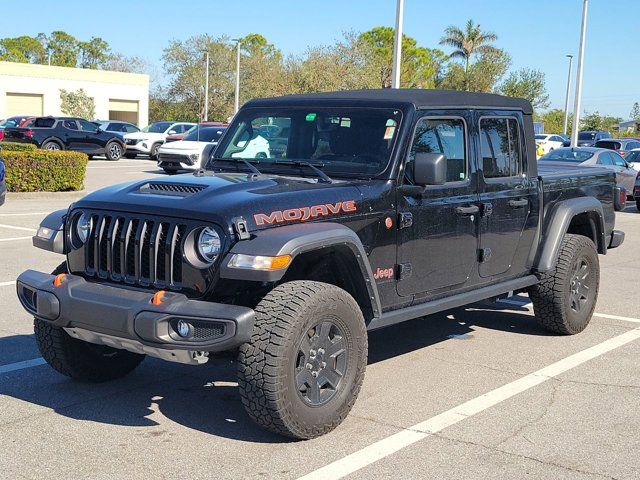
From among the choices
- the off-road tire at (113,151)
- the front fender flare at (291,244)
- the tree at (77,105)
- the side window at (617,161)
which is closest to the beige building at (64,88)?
the tree at (77,105)

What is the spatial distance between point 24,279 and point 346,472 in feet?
7.27

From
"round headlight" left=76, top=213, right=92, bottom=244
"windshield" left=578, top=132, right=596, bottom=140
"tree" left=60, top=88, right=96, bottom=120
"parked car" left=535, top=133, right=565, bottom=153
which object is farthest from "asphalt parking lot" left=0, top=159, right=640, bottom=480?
"tree" left=60, top=88, right=96, bottom=120

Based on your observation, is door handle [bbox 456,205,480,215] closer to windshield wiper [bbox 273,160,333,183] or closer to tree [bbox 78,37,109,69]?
windshield wiper [bbox 273,160,333,183]

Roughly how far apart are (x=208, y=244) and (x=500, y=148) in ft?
9.40

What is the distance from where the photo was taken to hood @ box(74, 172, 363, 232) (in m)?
4.69

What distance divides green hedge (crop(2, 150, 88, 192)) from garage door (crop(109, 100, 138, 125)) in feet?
154

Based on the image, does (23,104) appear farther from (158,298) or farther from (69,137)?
(158,298)

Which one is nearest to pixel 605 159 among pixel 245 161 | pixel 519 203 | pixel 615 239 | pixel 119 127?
pixel 615 239

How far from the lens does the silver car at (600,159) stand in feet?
67.6

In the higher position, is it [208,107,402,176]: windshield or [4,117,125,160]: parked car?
[208,107,402,176]: windshield

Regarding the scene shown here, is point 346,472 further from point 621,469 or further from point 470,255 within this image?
point 470,255

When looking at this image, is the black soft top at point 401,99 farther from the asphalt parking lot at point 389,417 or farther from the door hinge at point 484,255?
the asphalt parking lot at point 389,417

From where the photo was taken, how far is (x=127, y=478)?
166 inches

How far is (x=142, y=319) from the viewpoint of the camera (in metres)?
4.45
